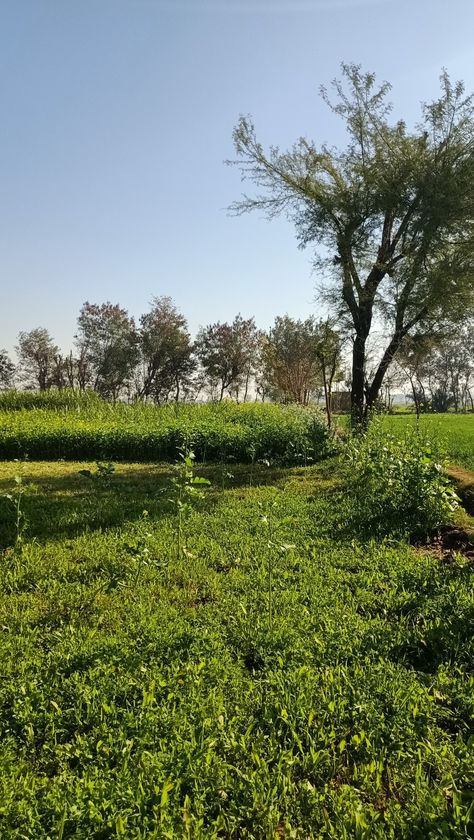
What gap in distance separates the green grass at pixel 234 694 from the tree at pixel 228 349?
113 ft

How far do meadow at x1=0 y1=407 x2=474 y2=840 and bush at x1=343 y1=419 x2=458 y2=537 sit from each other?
55cm

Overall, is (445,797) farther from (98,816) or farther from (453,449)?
(453,449)

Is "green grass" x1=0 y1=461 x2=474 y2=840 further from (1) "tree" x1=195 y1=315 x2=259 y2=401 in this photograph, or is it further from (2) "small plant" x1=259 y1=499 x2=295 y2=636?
(1) "tree" x1=195 y1=315 x2=259 y2=401

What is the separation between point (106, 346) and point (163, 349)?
419 cm

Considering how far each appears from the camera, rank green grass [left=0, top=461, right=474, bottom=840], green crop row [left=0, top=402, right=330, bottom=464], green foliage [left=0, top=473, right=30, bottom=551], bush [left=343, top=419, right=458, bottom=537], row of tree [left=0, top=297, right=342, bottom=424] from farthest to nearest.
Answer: row of tree [left=0, top=297, right=342, bottom=424] < green crop row [left=0, top=402, right=330, bottom=464] < bush [left=343, top=419, right=458, bottom=537] < green foliage [left=0, top=473, right=30, bottom=551] < green grass [left=0, top=461, right=474, bottom=840]

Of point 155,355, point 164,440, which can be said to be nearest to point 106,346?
point 155,355

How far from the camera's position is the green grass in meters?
1.93

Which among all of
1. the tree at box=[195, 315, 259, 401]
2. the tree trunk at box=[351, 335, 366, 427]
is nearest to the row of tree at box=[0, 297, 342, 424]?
the tree at box=[195, 315, 259, 401]

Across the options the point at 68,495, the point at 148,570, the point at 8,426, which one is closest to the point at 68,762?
the point at 148,570

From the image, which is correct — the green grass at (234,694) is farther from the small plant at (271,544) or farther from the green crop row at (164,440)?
the green crop row at (164,440)

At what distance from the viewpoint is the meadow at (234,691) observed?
193 cm

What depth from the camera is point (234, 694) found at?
2.62 metres

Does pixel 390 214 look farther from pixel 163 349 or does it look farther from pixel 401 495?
pixel 163 349

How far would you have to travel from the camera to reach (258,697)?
8.46 ft
